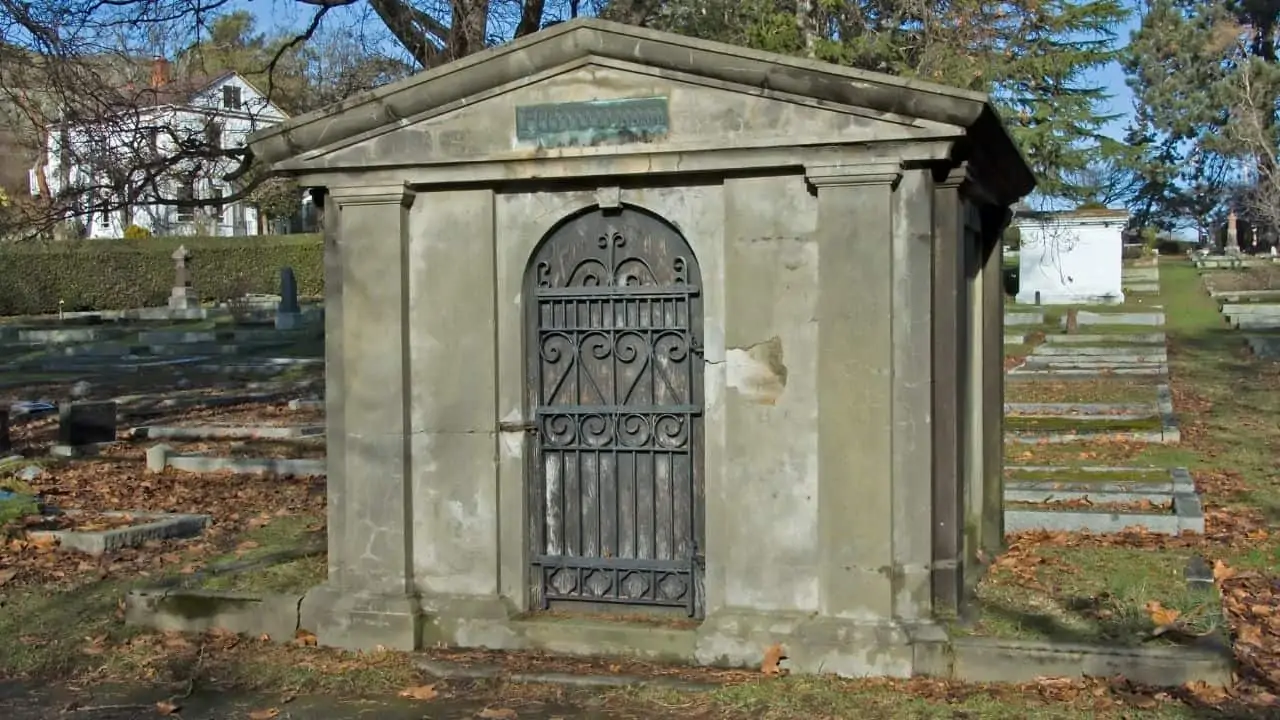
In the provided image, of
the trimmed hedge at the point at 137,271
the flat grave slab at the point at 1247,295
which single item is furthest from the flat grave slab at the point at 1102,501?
the trimmed hedge at the point at 137,271

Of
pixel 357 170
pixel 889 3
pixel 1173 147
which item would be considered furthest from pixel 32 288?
pixel 1173 147

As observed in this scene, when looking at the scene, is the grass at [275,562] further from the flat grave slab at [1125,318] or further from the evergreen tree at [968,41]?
the flat grave slab at [1125,318]

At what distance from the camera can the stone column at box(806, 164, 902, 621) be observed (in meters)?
6.13

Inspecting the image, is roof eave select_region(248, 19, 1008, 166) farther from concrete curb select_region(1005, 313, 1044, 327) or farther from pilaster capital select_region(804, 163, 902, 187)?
concrete curb select_region(1005, 313, 1044, 327)

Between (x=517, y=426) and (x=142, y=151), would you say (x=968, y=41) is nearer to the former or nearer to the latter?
(x=142, y=151)

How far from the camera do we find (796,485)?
635cm

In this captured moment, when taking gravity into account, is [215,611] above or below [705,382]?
below

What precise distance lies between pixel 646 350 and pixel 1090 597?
2742 millimetres

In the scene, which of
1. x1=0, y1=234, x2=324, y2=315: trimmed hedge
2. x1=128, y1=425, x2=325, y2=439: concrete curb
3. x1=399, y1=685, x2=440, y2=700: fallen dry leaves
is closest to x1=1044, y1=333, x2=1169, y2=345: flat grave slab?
Result: x1=128, y1=425, x2=325, y2=439: concrete curb

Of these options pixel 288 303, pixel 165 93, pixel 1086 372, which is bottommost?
pixel 1086 372

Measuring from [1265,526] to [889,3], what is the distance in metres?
16.4

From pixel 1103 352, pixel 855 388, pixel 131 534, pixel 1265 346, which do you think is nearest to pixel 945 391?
pixel 855 388

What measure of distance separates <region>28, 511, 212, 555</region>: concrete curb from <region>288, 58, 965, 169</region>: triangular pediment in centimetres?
401

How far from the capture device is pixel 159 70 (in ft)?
63.0
